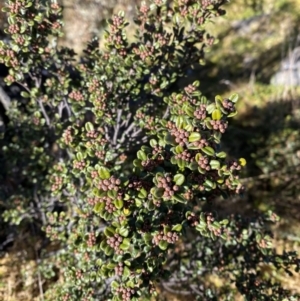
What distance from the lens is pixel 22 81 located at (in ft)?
10.3

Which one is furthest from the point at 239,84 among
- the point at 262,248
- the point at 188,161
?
the point at 188,161

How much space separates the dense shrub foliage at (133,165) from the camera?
6.91ft

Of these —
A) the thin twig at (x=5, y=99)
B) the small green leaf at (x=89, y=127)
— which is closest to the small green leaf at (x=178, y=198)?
the small green leaf at (x=89, y=127)

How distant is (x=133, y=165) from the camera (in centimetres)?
329

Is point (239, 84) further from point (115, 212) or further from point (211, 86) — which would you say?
point (115, 212)

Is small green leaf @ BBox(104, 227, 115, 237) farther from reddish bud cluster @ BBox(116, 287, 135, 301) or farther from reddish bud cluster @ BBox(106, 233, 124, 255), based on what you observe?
reddish bud cluster @ BBox(116, 287, 135, 301)

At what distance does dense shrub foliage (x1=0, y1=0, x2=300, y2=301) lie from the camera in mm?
2107

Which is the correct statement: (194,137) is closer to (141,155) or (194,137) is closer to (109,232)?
(141,155)

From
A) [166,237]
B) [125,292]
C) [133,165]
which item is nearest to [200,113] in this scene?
[166,237]

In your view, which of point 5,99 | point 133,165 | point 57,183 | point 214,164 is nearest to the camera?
point 214,164

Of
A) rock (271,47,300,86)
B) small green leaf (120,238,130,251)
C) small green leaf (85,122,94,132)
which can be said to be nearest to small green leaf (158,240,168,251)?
small green leaf (120,238,130,251)

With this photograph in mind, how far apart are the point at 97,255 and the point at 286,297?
1.57 meters

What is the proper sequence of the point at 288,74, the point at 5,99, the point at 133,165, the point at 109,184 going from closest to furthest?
the point at 109,184 < the point at 133,165 < the point at 5,99 < the point at 288,74

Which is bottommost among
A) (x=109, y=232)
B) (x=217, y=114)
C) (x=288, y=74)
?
(x=109, y=232)
